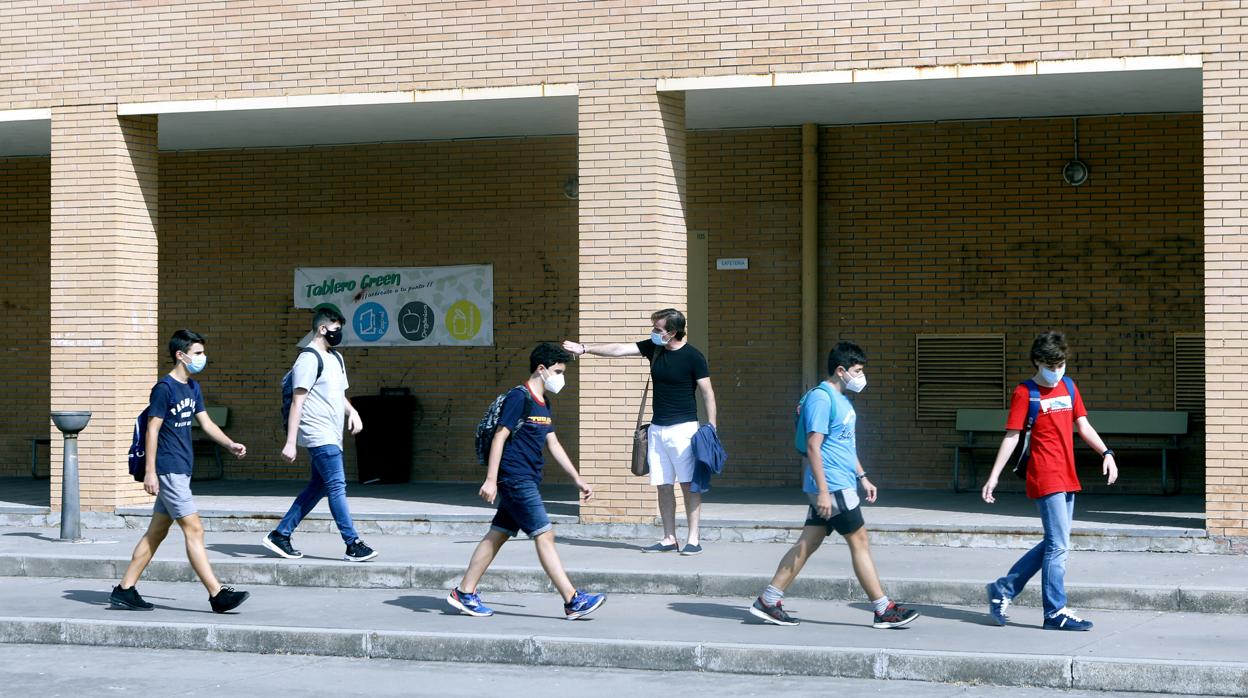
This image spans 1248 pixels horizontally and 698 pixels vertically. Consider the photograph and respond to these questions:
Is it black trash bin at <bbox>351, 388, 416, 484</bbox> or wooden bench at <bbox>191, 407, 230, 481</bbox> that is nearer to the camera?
black trash bin at <bbox>351, 388, 416, 484</bbox>

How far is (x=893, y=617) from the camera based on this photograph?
29.7 ft

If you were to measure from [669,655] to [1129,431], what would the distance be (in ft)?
25.2

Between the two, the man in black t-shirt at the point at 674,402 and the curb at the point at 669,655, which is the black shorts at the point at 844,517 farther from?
the man in black t-shirt at the point at 674,402

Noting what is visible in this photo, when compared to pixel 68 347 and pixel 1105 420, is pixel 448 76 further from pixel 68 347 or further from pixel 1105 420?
pixel 1105 420

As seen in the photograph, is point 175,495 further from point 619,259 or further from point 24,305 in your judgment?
point 24,305

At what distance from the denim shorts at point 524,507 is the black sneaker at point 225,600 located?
5.81 feet

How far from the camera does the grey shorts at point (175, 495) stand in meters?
9.64

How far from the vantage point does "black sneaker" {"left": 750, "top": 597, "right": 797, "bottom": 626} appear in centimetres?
926

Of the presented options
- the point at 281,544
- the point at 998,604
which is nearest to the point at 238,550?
the point at 281,544

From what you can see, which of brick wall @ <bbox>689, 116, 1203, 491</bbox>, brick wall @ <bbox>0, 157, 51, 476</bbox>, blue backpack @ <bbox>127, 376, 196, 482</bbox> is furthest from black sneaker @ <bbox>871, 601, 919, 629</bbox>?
brick wall @ <bbox>0, 157, 51, 476</bbox>

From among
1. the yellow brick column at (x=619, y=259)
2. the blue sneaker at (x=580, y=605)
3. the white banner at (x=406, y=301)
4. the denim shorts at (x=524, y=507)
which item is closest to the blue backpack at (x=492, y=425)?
the denim shorts at (x=524, y=507)

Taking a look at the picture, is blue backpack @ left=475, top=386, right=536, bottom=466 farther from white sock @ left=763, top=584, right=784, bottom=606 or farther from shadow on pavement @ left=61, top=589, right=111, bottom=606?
shadow on pavement @ left=61, top=589, right=111, bottom=606

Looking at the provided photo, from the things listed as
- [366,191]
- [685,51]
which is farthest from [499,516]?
[366,191]

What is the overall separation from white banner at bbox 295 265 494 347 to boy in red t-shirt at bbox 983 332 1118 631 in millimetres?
8520
